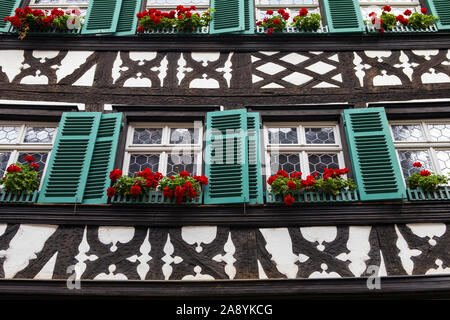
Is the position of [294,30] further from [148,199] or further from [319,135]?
[148,199]

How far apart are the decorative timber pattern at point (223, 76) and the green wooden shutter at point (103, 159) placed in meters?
0.53

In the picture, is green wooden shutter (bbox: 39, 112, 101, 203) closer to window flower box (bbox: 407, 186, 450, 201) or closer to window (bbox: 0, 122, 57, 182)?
window (bbox: 0, 122, 57, 182)

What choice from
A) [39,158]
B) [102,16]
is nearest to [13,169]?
[39,158]

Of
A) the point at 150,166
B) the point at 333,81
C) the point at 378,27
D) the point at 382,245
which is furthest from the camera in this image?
the point at 378,27

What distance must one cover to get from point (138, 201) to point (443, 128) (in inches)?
182

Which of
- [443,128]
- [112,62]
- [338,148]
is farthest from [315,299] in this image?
[112,62]

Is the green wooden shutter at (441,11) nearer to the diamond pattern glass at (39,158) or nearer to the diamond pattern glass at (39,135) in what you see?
the diamond pattern glass at (39,135)

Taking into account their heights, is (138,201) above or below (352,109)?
below

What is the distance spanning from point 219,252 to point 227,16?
4385 millimetres

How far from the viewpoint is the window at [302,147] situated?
7176mm
